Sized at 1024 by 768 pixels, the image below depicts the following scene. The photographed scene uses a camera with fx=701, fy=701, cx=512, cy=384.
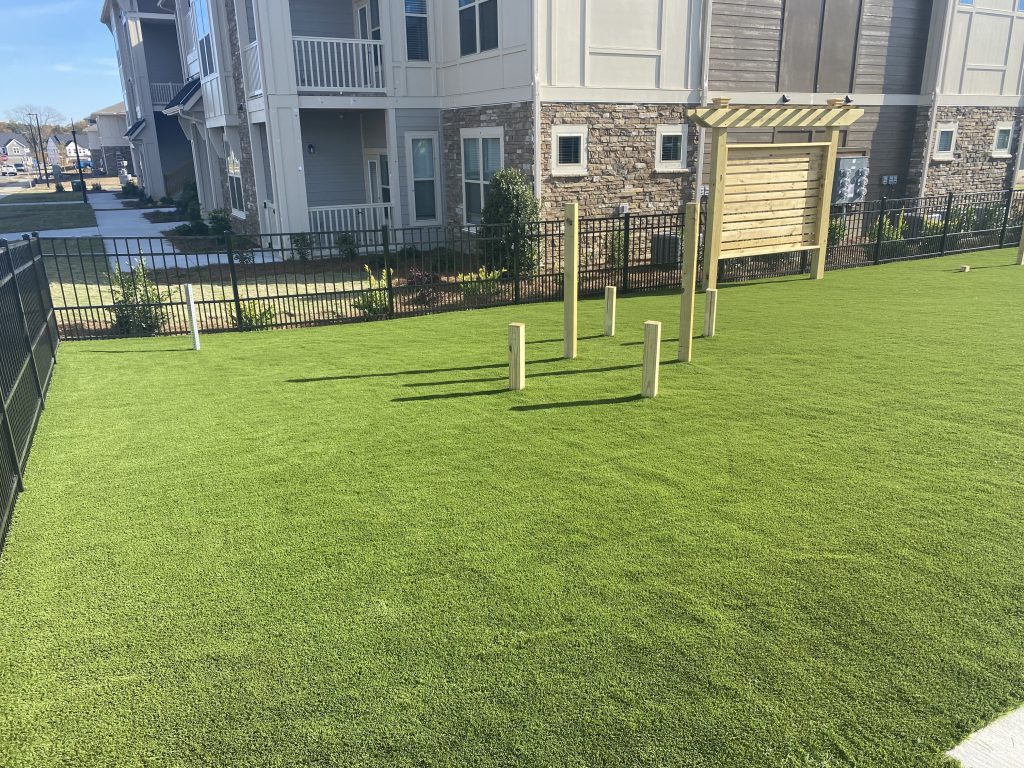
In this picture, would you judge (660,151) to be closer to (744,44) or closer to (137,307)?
(744,44)

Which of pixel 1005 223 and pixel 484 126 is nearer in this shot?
pixel 484 126

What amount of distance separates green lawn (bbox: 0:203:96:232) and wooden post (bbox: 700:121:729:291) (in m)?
27.6

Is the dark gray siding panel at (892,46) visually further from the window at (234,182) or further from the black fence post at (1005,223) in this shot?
the window at (234,182)

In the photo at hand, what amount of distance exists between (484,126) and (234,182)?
1128 centimetres

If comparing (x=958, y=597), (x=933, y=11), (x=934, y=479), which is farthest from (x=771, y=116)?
(x=933, y=11)

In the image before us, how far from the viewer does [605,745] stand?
310cm

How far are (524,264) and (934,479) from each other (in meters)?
9.34

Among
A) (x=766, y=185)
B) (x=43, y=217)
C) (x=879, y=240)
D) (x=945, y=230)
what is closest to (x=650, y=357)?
(x=766, y=185)

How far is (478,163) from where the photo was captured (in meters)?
17.9

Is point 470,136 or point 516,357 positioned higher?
point 470,136

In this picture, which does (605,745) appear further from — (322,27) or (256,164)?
(322,27)

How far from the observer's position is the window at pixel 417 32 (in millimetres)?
18453

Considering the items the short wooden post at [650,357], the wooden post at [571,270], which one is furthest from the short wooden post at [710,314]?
the short wooden post at [650,357]

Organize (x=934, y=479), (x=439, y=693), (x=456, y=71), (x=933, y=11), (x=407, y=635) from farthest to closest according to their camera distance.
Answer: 1. (x=933, y=11)
2. (x=456, y=71)
3. (x=934, y=479)
4. (x=407, y=635)
5. (x=439, y=693)
